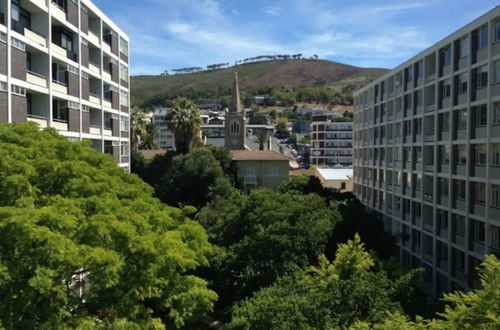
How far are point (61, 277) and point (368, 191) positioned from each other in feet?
144

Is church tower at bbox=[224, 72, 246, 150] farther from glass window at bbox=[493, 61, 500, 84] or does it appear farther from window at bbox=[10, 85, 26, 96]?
window at bbox=[10, 85, 26, 96]

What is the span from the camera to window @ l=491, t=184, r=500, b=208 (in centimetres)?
2584

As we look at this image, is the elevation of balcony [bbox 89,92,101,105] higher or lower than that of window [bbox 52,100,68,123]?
higher

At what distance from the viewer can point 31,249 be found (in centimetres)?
1202

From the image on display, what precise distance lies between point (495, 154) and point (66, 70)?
25.2m

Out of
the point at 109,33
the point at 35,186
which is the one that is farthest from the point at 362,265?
the point at 109,33

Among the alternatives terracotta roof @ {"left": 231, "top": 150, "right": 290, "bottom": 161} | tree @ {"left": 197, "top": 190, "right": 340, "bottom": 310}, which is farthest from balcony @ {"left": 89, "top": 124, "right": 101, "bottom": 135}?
terracotta roof @ {"left": 231, "top": 150, "right": 290, "bottom": 161}

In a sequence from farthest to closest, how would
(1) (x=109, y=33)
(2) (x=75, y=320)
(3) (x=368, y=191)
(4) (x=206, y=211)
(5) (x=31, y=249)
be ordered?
(3) (x=368, y=191)
(4) (x=206, y=211)
(1) (x=109, y=33)
(2) (x=75, y=320)
(5) (x=31, y=249)

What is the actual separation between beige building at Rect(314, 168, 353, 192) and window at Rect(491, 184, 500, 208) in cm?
4127

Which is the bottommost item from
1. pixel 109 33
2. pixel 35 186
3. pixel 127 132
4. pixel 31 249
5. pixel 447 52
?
pixel 31 249

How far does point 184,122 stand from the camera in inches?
2355

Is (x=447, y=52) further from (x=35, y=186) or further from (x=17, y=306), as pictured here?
(x=17, y=306)

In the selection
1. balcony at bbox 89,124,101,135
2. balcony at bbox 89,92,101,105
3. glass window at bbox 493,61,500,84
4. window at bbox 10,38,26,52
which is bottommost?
balcony at bbox 89,124,101,135

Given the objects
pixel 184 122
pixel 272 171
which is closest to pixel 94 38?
pixel 184 122
